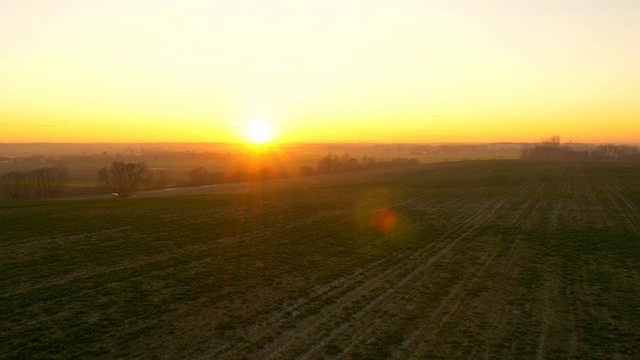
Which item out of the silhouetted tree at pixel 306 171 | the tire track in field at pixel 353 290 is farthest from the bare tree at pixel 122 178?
the tire track in field at pixel 353 290

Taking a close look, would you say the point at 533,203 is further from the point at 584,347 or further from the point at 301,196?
the point at 584,347

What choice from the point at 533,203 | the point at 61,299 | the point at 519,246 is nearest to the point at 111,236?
the point at 61,299

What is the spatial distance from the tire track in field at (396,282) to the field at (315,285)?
7cm

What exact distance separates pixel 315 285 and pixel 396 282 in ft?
11.2

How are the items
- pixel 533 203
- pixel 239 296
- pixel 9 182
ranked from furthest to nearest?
pixel 9 182
pixel 533 203
pixel 239 296

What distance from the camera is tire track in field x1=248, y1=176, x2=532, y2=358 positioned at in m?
11.5

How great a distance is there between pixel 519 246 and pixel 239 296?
16675 mm

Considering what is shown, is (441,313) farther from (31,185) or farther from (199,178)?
(199,178)

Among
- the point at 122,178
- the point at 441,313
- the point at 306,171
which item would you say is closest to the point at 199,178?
the point at 122,178

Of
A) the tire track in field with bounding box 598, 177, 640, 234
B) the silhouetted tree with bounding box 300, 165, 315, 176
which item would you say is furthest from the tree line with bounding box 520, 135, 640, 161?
the tire track in field with bounding box 598, 177, 640, 234

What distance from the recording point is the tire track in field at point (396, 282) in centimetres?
1150

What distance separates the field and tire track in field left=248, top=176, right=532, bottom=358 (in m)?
0.07

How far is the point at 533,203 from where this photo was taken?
133 ft

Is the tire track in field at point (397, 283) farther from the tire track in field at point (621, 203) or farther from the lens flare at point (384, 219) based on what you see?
the tire track in field at point (621, 203)
